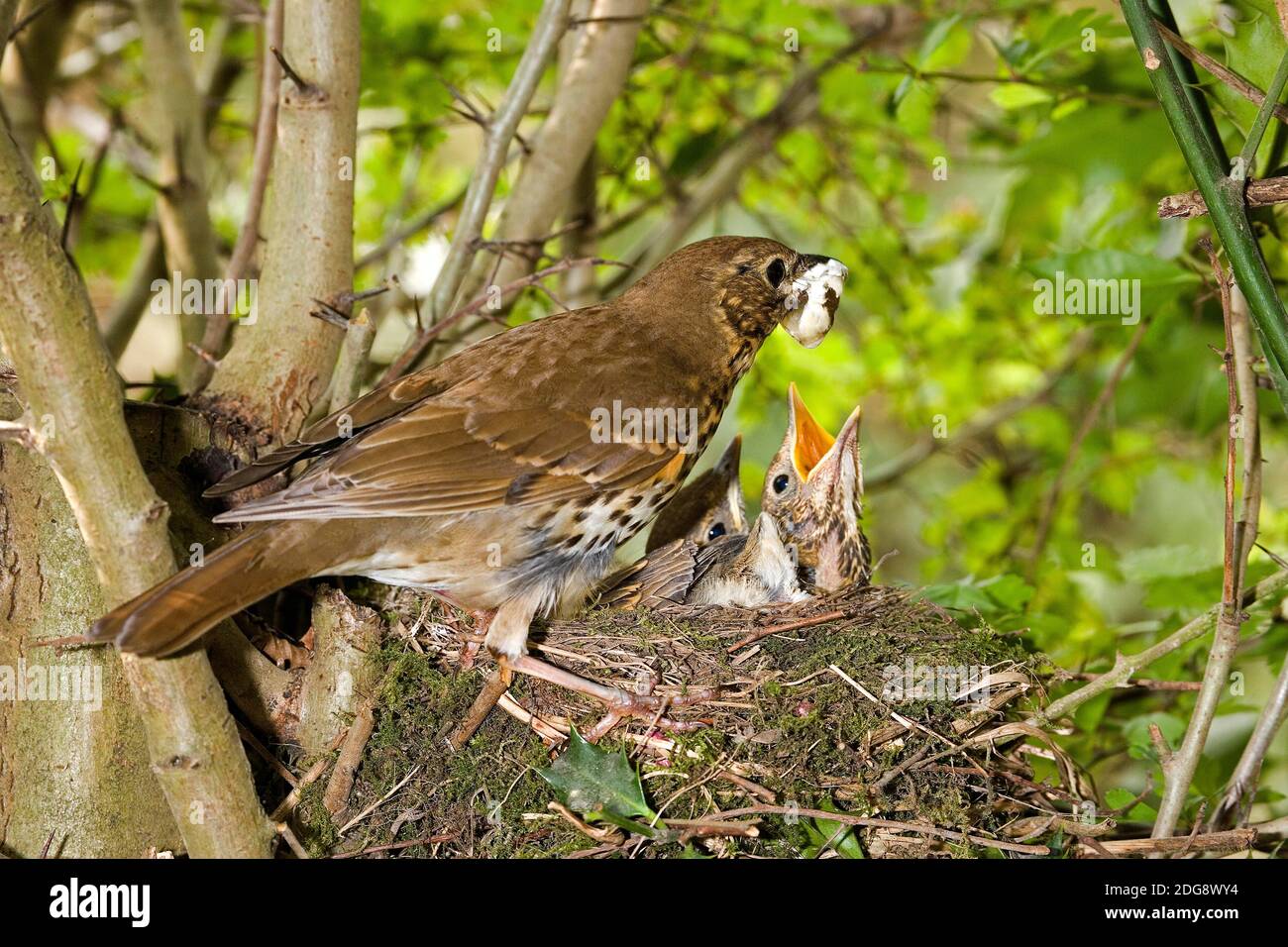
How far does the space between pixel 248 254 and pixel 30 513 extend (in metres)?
1.17

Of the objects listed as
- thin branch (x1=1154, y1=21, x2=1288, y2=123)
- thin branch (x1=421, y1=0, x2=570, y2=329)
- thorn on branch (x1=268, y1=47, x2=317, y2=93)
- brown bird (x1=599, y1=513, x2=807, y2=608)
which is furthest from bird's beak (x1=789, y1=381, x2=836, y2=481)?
thin branch (x1=1154, y1=21, x2=1288, y2=123)

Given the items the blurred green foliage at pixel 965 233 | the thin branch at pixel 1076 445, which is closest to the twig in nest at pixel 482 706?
the blurred green foliage at pixel 965 233

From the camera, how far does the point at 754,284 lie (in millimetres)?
3521

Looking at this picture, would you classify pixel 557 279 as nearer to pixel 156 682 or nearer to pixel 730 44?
pixel 730 44

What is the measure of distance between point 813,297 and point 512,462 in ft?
3.72

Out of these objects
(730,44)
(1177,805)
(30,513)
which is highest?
(730,44)

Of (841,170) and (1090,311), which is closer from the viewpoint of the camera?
(1090,311)

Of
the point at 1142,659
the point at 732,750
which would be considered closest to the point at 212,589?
the point at 732,750

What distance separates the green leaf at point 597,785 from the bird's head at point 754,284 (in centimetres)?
138

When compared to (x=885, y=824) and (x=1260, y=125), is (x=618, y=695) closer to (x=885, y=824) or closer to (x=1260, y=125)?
(x=885, y=824)

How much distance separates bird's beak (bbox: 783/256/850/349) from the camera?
3.55 metres

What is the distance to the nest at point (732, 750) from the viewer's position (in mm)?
2604

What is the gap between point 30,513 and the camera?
8.08ft

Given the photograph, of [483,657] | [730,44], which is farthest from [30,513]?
[730,44]
